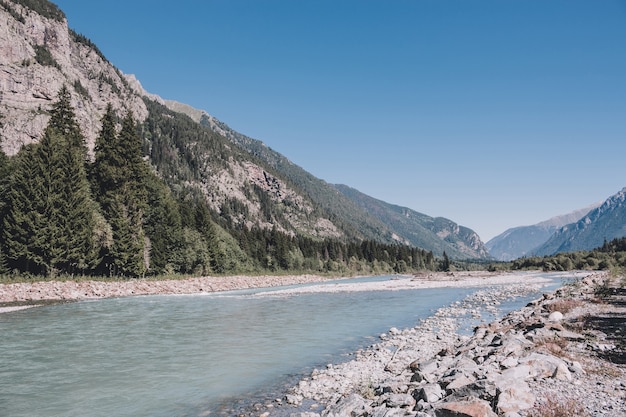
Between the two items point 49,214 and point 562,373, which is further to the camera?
point 49,214

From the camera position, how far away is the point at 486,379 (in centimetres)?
782

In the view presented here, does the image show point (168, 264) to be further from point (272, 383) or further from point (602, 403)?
point (602, 403)

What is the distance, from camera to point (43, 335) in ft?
67.9

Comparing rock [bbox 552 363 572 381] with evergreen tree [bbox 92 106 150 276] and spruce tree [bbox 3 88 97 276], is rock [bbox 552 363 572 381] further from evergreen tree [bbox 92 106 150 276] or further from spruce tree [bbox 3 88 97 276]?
evergreen tree [bbox 92 106 150 276]

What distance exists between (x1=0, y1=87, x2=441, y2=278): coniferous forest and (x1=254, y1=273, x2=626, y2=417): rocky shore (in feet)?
140

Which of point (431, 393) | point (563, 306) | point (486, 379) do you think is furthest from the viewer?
point (563, 306)

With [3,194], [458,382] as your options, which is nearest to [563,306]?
[458,382]

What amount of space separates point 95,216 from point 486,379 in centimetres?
5379

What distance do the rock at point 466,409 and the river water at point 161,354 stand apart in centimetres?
654

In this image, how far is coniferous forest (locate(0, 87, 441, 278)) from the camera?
42969 mm

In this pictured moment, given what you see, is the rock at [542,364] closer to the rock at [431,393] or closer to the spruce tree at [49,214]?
the rock at [431,393]

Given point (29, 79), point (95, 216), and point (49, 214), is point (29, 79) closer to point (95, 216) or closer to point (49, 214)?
point (95, 216)

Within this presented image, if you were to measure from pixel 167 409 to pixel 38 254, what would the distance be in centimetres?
4201

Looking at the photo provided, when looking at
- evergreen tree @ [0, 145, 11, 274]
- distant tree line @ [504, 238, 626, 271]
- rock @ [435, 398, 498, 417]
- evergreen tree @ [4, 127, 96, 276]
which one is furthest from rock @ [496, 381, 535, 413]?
distant tree line @ [504, 238, 626, 271]
